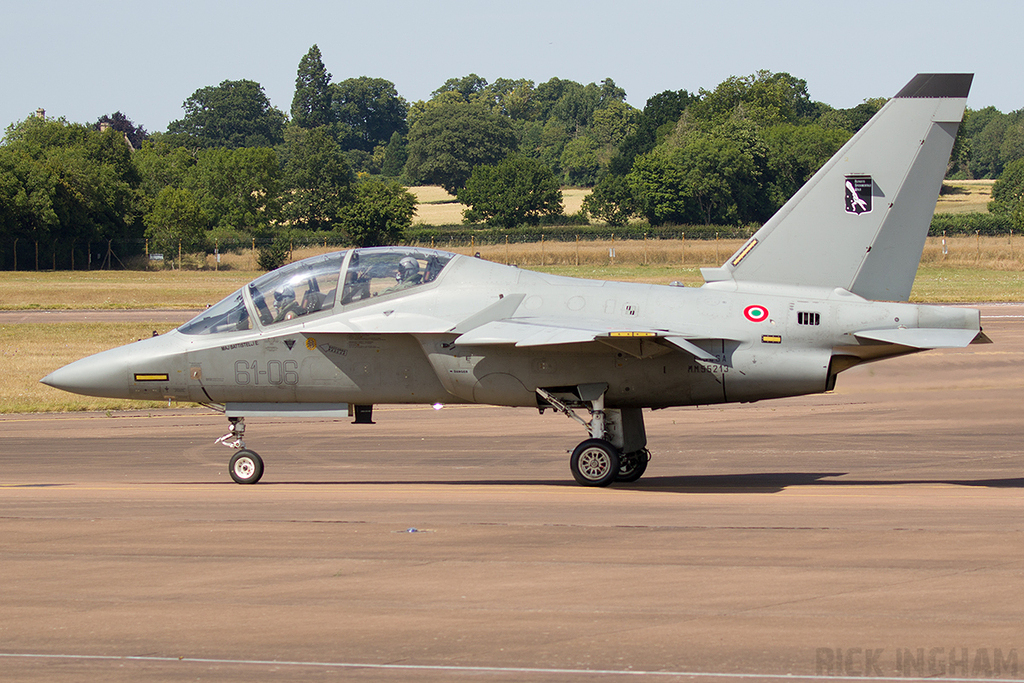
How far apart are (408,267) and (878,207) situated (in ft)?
20.7

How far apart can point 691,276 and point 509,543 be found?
5962cm

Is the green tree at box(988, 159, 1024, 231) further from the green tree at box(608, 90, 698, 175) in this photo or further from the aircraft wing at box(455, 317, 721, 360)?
the aircraft wing at box(455, 317, 721, 360)

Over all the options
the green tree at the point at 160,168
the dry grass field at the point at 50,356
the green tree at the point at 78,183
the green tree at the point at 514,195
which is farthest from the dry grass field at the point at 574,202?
the dry grass field at the point at 50,356

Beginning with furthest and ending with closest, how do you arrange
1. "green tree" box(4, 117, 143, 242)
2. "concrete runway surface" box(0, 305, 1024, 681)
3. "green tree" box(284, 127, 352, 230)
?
"green tree" box(284, 127, 352, 230), "green tree" box(4, 117, 143, 242), "concrete runway surface" box(0, 305, 1024, 681)

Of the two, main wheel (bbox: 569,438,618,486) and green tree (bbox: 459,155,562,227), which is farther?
green tree (bbox: 459,155,562,227)

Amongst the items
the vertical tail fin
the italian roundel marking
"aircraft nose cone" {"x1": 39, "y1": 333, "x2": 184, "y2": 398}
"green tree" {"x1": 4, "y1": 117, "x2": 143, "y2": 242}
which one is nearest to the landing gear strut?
"aircraft nose cone" {"x1": 39, "y1": 333, "x2": 184, "y2": 398}

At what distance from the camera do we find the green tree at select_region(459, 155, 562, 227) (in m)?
130

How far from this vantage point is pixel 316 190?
12950cm

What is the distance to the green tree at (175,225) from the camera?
298ft

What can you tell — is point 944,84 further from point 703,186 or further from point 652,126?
point 652,126

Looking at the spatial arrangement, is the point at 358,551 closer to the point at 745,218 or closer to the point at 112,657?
the point at 112,657

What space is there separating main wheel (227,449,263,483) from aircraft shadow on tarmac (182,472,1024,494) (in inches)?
8.4

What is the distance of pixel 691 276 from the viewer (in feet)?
226

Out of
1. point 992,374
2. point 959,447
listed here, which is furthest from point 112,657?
point 992,374
